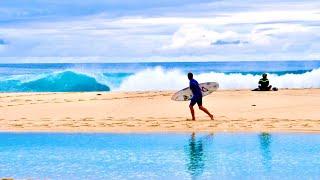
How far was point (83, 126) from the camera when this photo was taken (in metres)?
22.8

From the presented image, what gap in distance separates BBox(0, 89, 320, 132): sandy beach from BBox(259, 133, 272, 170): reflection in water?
1220 mm

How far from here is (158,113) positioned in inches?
1001

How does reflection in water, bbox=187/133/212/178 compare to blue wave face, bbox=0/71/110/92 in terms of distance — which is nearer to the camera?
reflection in water, bbox=187/133/212/178

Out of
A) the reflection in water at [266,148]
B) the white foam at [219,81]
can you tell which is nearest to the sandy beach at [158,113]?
the reflection in water at [266,148]

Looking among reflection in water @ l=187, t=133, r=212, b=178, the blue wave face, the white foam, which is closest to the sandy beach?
reflection in water @ l=187, t=133, r=212, b=178

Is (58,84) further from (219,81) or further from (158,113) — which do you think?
(158,113)

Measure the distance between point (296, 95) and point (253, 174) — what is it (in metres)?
18.4

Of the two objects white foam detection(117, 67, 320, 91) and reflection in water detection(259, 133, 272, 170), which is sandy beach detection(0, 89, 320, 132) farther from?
white foam detection(117, 67, 320, 91)

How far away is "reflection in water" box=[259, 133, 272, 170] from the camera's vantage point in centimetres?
1513

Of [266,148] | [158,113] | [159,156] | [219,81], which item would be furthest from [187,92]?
[219,81]

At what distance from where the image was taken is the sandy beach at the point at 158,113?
22031mm

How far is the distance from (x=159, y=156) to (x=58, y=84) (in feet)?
138

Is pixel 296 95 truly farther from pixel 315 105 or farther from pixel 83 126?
pixel 83 126

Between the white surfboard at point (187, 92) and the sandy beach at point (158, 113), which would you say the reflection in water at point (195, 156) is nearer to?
the sandy beach at point (158, 113)
